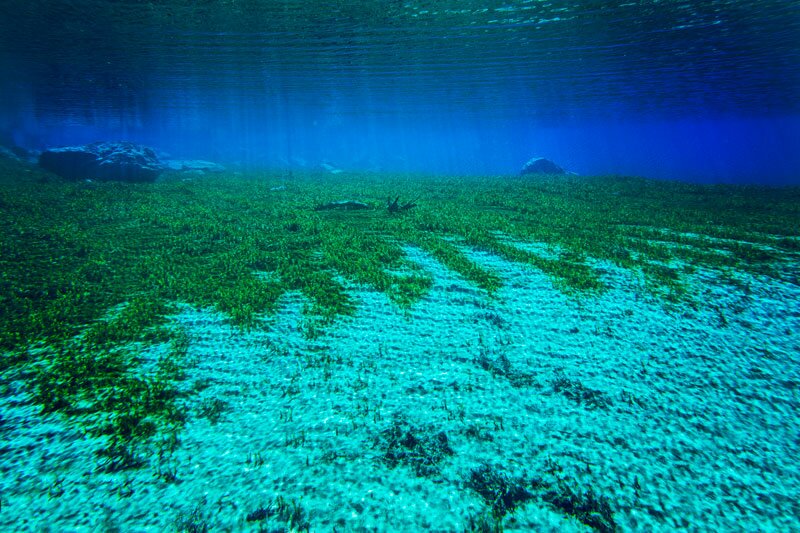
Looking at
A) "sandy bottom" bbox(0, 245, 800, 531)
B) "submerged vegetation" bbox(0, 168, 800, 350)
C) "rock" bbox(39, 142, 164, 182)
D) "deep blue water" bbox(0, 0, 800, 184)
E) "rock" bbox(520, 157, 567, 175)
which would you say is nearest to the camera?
"sandy bottom" bbox(0, 245, 800, 531)

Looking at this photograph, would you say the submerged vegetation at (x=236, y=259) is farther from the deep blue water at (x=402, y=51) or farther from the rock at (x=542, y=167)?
the rock at (x=542, y=167)

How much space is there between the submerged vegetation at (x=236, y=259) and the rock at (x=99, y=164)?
24.4ft

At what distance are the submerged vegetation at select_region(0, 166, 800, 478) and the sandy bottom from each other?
35 centimetres

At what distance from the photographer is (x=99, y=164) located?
27484 mm

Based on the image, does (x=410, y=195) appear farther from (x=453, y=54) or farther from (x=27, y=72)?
(x=27, y=72)

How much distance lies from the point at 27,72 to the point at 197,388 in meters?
50.9

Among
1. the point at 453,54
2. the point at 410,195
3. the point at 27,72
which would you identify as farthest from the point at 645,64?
the point at 27,72

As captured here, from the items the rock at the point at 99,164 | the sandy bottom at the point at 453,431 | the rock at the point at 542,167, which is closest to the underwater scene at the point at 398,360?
the sandy bottom at the point at 453,431

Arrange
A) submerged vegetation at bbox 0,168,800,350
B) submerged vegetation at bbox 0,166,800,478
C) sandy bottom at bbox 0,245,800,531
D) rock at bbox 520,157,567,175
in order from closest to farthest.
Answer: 1. sandy bottom at bbox 0,245,800,531
2. submerged vegetation at bbox 0,166,800,478
3. submerged vegetation at bbox 0,168,800,350
4. rock at bbox 520,157,567,175

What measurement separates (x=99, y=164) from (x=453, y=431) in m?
35.7

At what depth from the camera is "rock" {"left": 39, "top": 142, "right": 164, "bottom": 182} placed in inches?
1078

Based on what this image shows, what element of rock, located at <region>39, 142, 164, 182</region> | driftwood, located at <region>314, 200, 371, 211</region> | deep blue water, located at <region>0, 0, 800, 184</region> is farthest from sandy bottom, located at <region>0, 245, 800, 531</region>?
rock, located at <region>39, 142, 164, 182</region>

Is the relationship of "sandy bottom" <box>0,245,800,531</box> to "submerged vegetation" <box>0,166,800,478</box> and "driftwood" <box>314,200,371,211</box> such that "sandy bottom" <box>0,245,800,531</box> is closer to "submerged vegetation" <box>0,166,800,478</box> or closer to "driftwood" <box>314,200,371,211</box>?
"submerged vegetation" <box>0,166,800,478</box>

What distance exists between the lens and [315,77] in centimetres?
3797
